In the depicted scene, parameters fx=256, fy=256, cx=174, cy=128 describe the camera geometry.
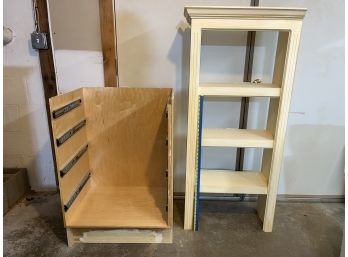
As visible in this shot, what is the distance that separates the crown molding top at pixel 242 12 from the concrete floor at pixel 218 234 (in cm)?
128

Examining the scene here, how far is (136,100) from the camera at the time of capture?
175cm

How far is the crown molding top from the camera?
1240 mm

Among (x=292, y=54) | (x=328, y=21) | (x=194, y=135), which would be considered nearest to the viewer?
(x=292, y=54)

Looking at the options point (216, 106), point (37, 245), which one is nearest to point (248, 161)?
point (216, 106)

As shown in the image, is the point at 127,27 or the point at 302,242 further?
the point at 127,27

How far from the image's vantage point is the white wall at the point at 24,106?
171 cm

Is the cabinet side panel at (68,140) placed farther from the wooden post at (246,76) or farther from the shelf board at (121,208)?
the wooden post at (246,76)

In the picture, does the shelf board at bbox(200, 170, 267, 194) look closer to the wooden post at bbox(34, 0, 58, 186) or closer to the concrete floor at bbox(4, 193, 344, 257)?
the concrete floor at bbox(4, 193, 344, 257)

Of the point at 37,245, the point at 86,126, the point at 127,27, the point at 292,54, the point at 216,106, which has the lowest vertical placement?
the point at 37,245

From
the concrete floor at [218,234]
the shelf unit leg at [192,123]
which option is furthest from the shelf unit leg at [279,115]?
the shelf unit leg at [192,123]

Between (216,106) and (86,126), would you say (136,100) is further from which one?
(216,106)

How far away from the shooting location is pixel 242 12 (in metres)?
1.26

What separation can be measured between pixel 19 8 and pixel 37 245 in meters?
1.51

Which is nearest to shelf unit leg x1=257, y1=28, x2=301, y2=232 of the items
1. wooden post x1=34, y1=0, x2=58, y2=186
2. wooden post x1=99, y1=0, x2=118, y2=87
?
wooden post x1=99, y1=0, x2=118, y2=87
